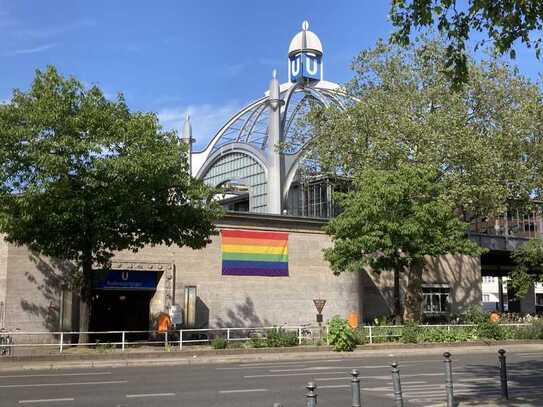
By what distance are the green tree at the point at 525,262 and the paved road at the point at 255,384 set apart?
21.8 meters

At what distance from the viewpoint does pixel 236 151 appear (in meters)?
64.9

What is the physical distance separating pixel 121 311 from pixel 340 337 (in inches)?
495

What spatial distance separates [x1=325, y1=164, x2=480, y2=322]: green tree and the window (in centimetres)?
942

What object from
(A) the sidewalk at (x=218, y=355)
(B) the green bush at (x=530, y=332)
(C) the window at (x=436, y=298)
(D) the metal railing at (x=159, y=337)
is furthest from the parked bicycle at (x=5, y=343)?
(C) the window at (x=436, y=298)

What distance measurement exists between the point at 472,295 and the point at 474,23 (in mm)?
35165

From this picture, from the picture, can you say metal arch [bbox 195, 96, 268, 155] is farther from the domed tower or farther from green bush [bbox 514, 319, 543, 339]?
green bush [bbox 514, 319, 543, 339]

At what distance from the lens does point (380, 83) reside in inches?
1502

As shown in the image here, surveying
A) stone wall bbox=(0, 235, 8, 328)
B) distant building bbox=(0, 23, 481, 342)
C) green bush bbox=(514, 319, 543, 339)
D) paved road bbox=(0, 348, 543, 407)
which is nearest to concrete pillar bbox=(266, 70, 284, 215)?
distant building bbox=(0, 23, 481, 342)

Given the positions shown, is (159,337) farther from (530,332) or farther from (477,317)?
(530,332)

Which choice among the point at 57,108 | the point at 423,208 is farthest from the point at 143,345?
the point at 423,208

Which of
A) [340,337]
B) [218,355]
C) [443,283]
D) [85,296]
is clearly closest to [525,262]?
[443,283]

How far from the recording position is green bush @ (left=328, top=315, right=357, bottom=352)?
24714mm

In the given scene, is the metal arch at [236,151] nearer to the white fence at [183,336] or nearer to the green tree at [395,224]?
the green tree at [395,224]

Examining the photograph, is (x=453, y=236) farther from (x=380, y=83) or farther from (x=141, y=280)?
(x=141, y=280)
